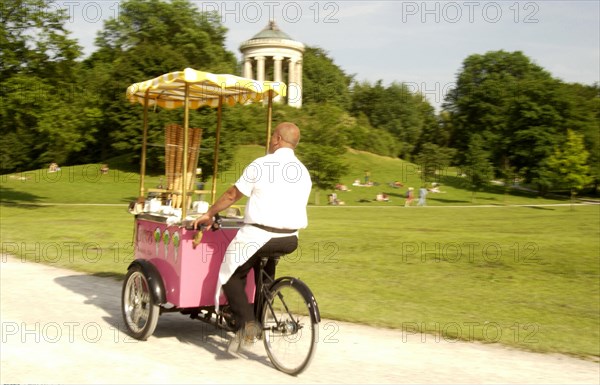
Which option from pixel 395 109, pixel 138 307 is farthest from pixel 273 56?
pixel 138 307

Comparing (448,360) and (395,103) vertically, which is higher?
(395,103)

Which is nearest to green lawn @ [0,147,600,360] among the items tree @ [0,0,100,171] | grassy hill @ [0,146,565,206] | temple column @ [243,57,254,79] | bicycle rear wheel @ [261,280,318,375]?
bicycle rear wheel @ [261,280,318,375]

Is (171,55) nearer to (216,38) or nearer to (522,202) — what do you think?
(216,38)

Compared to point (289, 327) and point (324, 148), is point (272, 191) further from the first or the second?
point (324, 148)

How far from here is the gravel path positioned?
17.1 feet

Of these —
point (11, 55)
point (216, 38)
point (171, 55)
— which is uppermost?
point (216, 38)

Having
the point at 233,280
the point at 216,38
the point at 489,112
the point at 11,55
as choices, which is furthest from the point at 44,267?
the point at 489,112

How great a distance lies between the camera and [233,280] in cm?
568

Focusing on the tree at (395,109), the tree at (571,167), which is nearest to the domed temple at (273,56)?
the tree at (395,109)

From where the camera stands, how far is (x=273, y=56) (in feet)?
255

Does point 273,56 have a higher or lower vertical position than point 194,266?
higher

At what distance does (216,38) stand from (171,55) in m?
16.3

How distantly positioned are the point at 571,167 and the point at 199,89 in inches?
2006

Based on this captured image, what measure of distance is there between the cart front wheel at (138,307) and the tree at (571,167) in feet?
167
